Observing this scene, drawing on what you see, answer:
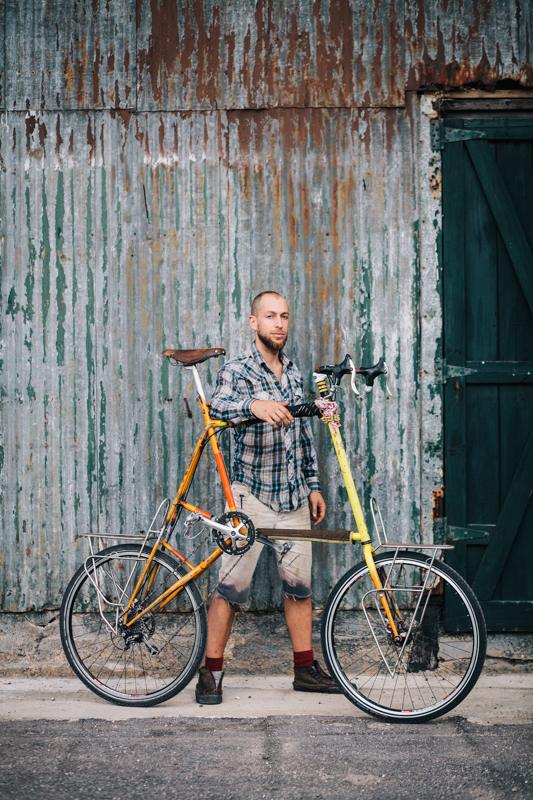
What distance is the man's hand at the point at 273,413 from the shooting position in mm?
3673

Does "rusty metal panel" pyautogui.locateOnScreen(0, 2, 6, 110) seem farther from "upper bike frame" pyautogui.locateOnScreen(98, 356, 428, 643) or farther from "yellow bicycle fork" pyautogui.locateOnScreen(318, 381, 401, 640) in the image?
"yellow bicycle fork" pyautogui.locateOnScreen(318, 381, 401, 640)

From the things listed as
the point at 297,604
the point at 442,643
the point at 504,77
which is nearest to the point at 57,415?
the point at 297,604

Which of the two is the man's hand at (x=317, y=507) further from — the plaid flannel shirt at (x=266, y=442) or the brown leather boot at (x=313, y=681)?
the brown leather boot at (x=313, y=681)

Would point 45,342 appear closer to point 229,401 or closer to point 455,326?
point 229,401

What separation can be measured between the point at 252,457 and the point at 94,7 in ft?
10.9

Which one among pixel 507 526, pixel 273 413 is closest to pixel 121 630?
pixel 273 413

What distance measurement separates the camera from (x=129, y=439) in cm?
464

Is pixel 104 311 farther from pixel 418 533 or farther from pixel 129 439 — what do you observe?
pixel 418 533

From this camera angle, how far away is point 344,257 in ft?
15.2

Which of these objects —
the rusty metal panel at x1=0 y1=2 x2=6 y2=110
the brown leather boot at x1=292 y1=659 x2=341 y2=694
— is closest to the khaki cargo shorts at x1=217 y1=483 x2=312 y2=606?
the brown leather boot at x1=292 y1=659 x2=341 y2=694

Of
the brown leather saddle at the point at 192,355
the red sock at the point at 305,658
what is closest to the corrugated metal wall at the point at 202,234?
the brown leather saddle at the point at 192,355

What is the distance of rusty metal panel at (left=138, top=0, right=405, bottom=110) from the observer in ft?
15.2

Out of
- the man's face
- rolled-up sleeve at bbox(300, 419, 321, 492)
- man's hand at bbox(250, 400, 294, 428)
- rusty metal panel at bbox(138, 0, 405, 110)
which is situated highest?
rusty metal panel at bbox(138, 0, 405, 110)

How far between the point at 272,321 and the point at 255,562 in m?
1.48
